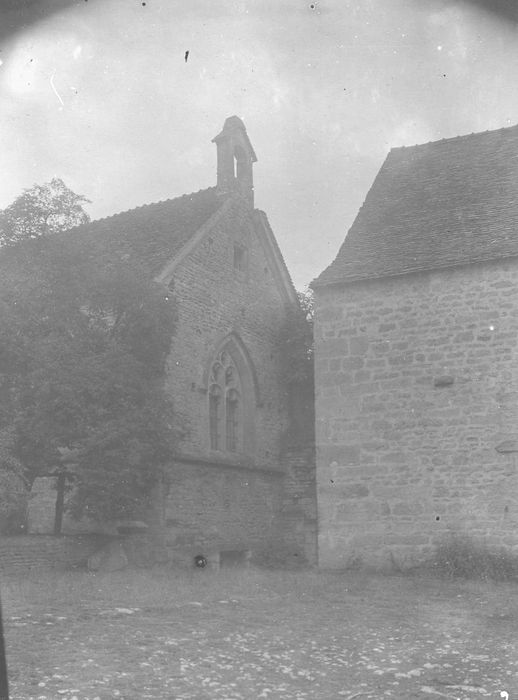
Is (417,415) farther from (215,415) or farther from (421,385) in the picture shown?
(215,415)

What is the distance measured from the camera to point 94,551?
16.2m

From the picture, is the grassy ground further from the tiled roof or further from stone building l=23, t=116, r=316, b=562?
the tiled roof

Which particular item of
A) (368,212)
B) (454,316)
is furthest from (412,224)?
(454,316)

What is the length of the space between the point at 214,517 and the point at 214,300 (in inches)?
220

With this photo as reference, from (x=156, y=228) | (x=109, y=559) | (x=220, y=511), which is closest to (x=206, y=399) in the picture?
(x=220, y=511)

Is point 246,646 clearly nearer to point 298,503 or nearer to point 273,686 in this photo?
point 273,686

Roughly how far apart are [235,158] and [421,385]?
40.0 ft

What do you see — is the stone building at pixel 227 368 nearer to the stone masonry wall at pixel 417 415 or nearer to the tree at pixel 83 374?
the tree at pixel 83 374

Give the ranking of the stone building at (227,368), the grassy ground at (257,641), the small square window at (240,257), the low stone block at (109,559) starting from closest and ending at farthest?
the grassy ground at (257,641)
the low stone block at (109,559)
the stone building at (227,368)
the small square window at (240,257)

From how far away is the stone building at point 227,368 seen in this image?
1947cm

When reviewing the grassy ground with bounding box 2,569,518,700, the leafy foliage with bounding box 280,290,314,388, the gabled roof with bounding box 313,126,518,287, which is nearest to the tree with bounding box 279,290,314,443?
the leafy foliage with bounding box 280,290,314,388

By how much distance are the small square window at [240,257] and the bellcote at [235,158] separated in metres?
1.74

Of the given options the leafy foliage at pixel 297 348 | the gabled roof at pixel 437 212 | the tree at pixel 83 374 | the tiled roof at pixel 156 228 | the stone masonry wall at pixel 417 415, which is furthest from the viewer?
the leafy foliage at pixel 297 348

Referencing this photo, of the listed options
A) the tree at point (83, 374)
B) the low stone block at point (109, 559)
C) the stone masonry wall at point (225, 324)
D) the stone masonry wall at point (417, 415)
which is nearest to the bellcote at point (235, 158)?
the stone masonry wall at point (225, 324)
